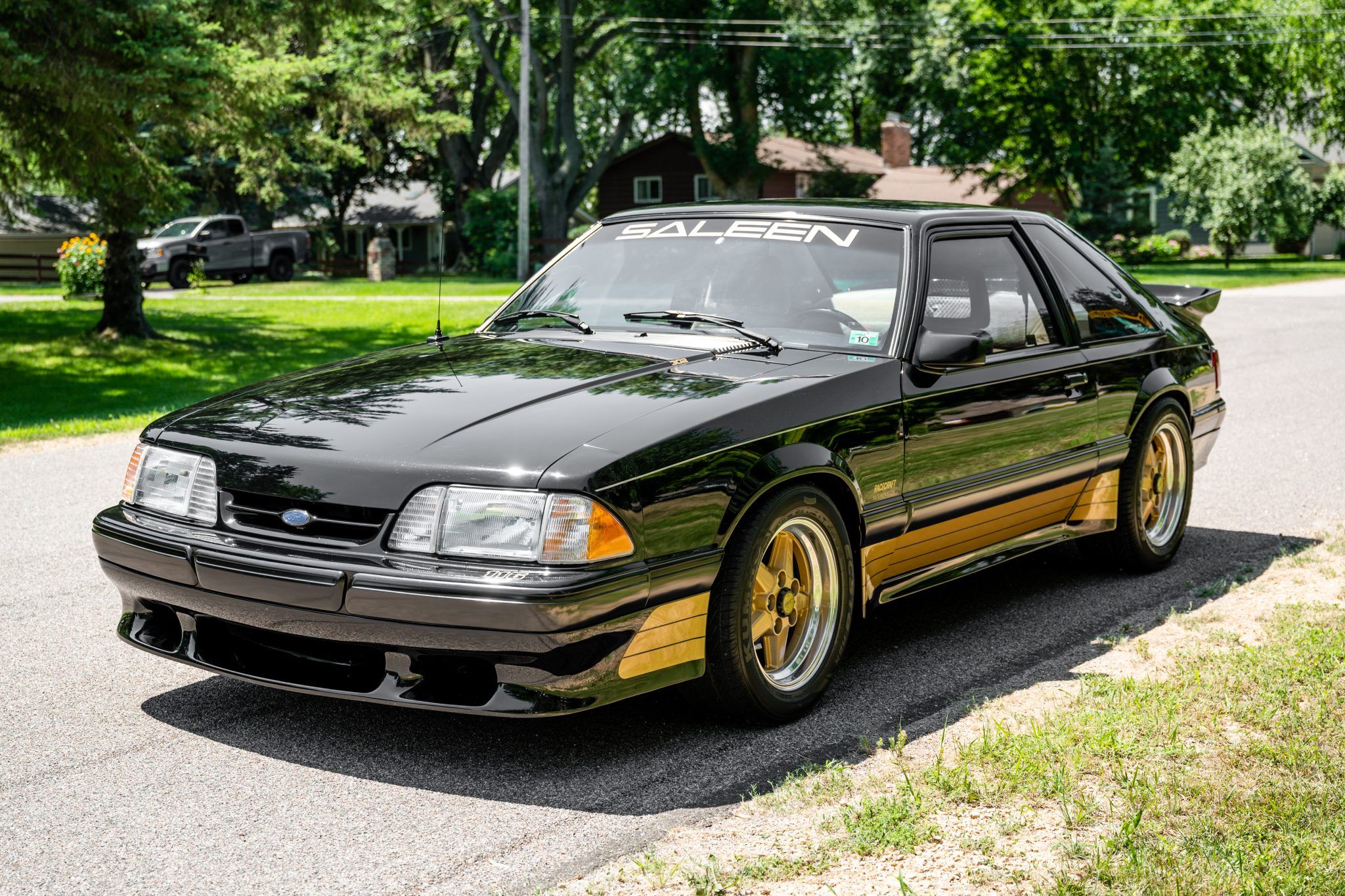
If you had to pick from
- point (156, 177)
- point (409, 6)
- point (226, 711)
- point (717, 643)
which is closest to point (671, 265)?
point (717, 643)

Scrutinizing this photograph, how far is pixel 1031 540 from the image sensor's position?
5.39m

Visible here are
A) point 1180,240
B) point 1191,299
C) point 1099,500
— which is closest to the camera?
point 1099,500

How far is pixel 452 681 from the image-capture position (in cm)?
368

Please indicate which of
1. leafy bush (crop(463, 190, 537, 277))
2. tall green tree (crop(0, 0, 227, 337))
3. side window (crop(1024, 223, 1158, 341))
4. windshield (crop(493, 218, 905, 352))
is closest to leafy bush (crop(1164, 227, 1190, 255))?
leafy bush (crop(463, 190, 537, 277))

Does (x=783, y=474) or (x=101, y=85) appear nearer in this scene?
(x=783, y=474)

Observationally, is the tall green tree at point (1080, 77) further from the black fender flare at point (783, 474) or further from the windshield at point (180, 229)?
the black fender flare at point (783, 474)

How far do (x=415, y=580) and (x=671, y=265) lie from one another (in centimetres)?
200

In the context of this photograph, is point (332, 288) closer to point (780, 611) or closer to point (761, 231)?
point (761, 231)

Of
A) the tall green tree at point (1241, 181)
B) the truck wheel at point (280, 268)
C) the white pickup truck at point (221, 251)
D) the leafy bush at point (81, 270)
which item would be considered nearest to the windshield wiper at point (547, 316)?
the leafy bush at point (81, 270)

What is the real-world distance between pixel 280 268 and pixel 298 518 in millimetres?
37753

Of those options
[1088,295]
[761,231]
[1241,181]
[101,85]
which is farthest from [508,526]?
[1241,181]

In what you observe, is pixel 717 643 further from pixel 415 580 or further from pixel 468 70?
pixel 468 70

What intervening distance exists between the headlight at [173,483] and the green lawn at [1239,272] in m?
26.9

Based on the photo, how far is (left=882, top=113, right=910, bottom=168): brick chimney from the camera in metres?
61.0
